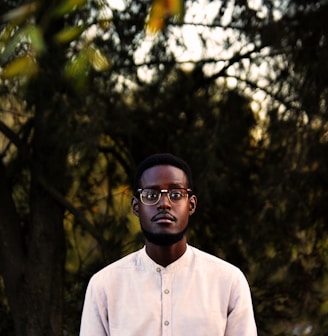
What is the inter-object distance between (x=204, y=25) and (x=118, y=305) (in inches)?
139

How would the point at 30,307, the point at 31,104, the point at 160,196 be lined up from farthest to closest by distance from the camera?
the point at 30,307 < the point at 31,104 < the point at 160,196

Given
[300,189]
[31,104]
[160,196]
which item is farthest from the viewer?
[31,104]

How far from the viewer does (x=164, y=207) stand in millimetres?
2320

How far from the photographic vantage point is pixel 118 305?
237 centimetres

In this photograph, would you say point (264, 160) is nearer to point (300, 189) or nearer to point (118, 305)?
point (300, 189)

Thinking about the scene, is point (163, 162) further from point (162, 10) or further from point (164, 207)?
point (162, 10)

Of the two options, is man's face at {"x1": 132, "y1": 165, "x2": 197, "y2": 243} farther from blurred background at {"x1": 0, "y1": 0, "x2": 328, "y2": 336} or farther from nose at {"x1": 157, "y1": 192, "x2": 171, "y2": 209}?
blurred background at {"x1": 0, "y1": 0, "x2": 328, "y2": 336}

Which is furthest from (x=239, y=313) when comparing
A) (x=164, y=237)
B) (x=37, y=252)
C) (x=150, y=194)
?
(x=37, y=252)

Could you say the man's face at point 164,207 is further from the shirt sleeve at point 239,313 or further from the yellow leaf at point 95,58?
the yellow leaf at point 95,58

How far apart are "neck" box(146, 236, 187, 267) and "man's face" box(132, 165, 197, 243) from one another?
59 millimetres

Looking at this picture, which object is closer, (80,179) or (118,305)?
(118,305)

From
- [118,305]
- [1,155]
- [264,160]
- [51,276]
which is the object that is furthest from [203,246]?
[118,305]

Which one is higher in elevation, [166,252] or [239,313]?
[166,252]

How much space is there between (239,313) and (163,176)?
1.27ft
